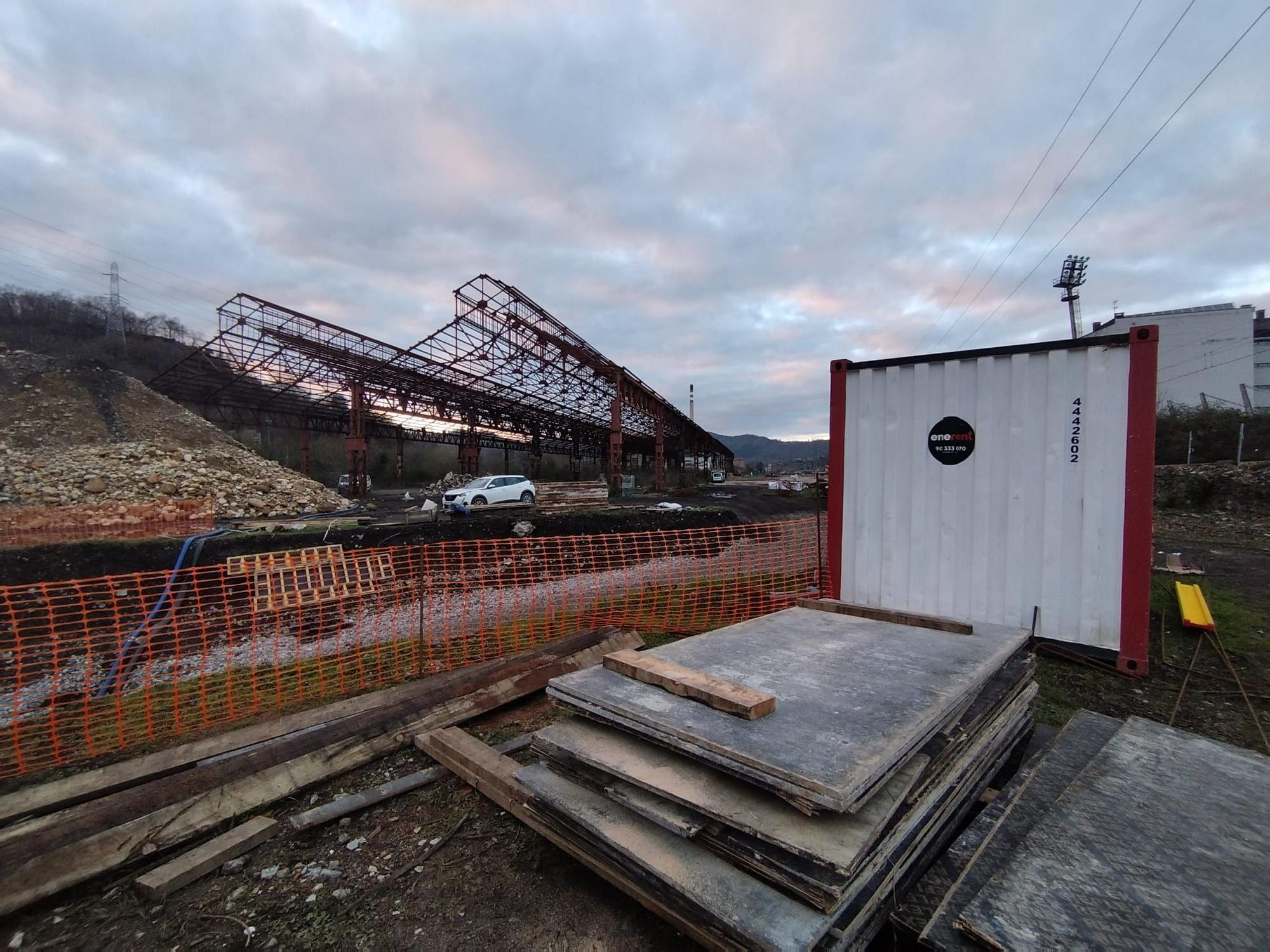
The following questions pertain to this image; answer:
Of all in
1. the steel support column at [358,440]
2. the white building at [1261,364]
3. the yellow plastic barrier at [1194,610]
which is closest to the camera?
the yellow plastic barrier at [1194,610]

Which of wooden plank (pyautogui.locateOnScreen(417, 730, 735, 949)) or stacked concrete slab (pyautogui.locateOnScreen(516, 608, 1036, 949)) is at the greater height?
stacked concrete slab (pyautogui.locateOnScreen(516, 608, 1036, 949))

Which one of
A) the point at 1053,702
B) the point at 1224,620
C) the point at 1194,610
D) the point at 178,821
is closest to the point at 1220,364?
the point at 1224,620

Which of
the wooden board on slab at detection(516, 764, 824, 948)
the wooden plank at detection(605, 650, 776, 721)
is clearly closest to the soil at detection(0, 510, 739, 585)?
the wooden plank at detection(605, 650, 776, 721)

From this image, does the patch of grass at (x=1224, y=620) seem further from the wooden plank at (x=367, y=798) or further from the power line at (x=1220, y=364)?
the power line at (x=1220, y=364)

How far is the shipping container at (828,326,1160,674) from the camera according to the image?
4129 mm

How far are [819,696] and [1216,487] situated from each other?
23492mm

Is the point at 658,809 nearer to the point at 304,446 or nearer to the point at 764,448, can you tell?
the point at 304,446

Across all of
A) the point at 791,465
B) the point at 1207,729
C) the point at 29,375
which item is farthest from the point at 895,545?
the point at 791,465

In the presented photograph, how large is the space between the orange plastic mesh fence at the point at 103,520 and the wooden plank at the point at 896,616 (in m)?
14.3

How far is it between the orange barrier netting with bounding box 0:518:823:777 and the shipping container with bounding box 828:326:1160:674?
1498 millimetres

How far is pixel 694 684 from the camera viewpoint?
220 cm

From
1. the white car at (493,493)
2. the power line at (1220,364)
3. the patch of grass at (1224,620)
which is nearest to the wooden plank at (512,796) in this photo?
the patch of grass at (1224,620)

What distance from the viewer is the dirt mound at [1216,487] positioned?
1552 cm

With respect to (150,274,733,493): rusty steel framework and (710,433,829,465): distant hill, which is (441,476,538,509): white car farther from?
(710,433,829,465): distant hill
